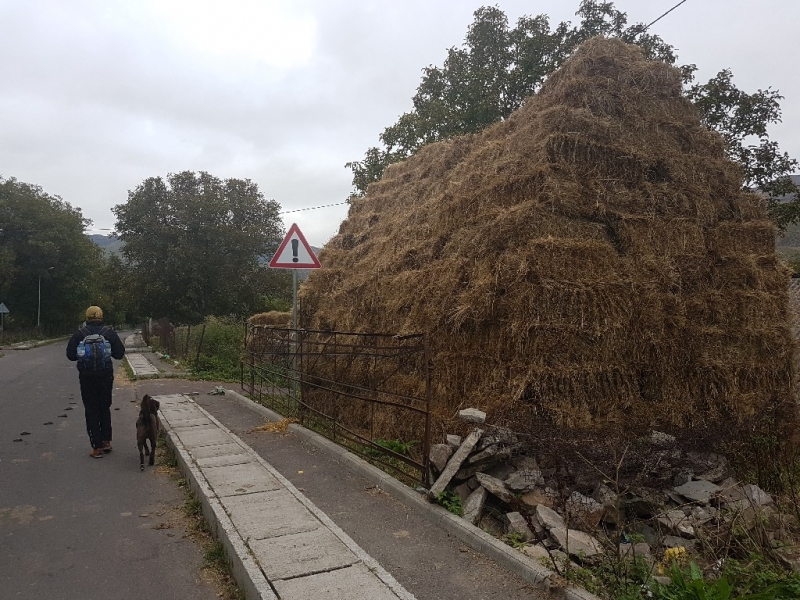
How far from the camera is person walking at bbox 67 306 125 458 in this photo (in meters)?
6.96

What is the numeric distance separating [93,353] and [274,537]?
13.1 feet

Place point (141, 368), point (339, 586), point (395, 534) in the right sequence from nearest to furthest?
point (339, 586), point (395, 534), point (141, 368)

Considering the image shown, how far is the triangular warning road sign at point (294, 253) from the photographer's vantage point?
8.77 m

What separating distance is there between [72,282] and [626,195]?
52821 mm

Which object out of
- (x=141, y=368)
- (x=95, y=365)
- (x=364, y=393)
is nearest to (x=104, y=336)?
(x=95, y=365)

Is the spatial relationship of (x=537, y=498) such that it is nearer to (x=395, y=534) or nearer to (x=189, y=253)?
(x=395, y=534)

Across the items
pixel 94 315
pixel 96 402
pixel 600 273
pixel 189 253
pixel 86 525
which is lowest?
pixel 86 525

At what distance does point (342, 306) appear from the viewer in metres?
10.2

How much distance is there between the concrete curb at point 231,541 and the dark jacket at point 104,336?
1648 mm

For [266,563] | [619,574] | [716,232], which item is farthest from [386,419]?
[716,232]

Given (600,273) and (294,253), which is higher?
(294,253)

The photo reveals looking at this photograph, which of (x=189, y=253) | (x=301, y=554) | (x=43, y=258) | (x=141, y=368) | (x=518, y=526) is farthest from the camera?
(x=43, y=258)

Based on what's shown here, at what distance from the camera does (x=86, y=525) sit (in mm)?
5047

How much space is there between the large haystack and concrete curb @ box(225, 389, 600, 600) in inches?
44.1
